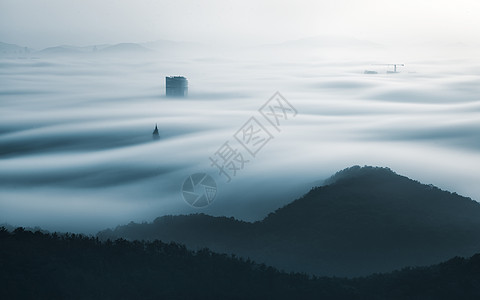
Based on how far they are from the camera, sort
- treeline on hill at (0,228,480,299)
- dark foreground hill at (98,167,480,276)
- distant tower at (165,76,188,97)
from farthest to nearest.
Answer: distant tower at (165,76,188,97) → dark foreground hill at (98,167,480,276) → treeline on hill at (0,228,480,299)

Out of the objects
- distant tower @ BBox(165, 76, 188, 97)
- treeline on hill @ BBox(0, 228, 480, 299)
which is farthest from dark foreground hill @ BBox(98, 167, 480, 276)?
distant tower @ BBox(165, 76, 188, 97)

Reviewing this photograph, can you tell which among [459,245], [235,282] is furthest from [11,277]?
[459,245]

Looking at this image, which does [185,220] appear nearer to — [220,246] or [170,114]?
[220,246]

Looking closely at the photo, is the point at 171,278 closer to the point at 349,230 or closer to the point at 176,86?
the point at 349,230

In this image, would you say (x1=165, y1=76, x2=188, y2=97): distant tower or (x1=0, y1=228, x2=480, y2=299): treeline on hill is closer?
(x1=0, y1=228, x2=480, y2=299): treeline on hill

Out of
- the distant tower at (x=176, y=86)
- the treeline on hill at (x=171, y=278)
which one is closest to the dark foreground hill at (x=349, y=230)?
the treeline on hill at (x=171, y=278)

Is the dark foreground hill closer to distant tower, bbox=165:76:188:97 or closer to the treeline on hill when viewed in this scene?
the treeline on hill
